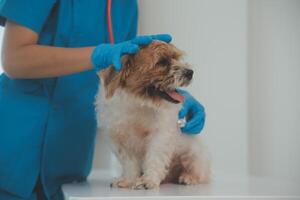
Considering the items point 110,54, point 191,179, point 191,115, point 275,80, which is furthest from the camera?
point 275,80

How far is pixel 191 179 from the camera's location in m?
1.40

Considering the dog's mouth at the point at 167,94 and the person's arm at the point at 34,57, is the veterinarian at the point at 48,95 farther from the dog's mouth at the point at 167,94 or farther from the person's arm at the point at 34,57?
the dog's mouth at the point at 167,94

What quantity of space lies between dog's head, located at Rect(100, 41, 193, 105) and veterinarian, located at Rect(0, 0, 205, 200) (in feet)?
0.14

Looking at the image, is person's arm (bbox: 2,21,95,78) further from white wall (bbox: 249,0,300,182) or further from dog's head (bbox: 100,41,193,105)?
white wall (bbox: 249,0,300,182)

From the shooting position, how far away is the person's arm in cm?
126

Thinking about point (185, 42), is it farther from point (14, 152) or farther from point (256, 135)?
point (14, 152)

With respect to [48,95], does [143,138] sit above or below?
below

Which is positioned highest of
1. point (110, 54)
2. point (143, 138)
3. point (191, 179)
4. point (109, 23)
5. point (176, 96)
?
point (109, 23)

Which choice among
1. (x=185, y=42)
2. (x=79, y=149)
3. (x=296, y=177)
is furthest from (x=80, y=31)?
(x=296, y=177)

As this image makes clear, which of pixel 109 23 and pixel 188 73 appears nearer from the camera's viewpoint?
pixel 188 73

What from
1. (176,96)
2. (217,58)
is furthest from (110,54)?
(217,58)

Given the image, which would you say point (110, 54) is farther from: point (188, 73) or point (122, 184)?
point (122, 184)

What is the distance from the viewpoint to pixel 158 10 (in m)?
2.01

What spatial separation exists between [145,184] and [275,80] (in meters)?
1.25
